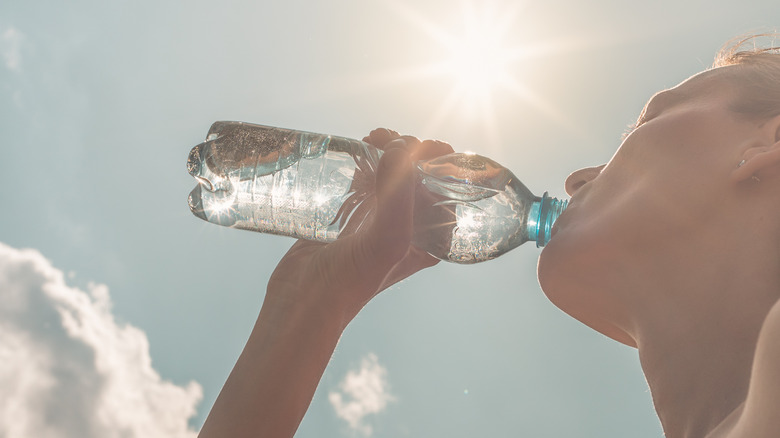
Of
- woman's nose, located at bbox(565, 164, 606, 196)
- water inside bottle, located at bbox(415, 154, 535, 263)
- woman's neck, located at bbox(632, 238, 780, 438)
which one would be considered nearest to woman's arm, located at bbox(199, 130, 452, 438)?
water inside bottle, located at bbox(415, 154, 535, 263)

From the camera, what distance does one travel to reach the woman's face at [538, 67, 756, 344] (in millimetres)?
1401

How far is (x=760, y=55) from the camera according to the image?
181cm

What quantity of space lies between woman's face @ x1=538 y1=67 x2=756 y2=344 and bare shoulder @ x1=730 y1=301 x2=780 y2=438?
0.67 meters

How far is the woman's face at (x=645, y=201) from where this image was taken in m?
1.40

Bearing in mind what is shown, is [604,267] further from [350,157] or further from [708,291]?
[350,157]

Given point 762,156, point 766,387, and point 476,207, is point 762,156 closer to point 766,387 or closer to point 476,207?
point 766,387

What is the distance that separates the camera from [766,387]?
73cm

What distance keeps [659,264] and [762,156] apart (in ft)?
1.08

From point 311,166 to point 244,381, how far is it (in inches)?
44.5

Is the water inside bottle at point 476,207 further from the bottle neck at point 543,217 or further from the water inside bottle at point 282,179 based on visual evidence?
the water inside bottle at point 282,179

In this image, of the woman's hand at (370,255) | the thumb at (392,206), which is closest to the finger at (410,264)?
the woman's hand at (370,255)

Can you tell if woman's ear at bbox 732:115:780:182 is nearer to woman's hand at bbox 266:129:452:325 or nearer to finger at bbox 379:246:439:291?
woman's hand at bbox 266:129:452:325

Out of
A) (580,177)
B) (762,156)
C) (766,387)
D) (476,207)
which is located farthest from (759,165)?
(476,207)

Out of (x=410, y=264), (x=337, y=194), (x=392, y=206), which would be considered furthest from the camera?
(x=337, y=194)
